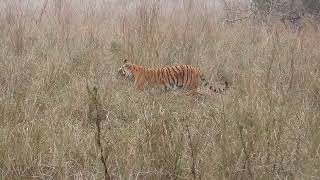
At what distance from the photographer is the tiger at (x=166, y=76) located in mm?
4555

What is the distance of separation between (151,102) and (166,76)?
1.39m

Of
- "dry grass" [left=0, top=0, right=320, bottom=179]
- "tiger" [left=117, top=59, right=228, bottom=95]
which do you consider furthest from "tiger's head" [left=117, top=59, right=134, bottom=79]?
"dry grass" [left=0, top=0, right=320, bottom=179]

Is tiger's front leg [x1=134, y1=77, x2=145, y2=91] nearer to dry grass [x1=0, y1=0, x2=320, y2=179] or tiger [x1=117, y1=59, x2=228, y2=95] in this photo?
tiger [x1=117, y1=59, x2=228, y2=95]

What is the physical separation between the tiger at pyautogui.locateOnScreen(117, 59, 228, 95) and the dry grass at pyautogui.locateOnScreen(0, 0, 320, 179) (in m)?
0.19

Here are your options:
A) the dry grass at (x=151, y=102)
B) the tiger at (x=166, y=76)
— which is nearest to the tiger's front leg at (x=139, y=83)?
the tiger at (x=166, y=76)

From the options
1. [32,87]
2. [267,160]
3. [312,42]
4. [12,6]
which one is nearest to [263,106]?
[267,160]

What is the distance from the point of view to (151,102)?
3318mm

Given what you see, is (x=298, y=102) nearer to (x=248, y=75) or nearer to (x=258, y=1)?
(x=248, y=75)

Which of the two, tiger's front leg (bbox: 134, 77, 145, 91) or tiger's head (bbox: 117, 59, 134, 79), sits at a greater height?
tiger's head (bbox: 117, 59, 134, 79)

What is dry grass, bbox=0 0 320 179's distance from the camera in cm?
242

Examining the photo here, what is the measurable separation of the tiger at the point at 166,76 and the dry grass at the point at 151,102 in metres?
0.19

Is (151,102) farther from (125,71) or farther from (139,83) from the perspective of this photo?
(125,71)

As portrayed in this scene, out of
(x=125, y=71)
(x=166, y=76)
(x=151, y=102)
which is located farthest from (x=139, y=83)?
(x=151, y=102)

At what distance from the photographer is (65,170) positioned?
2.44 m
